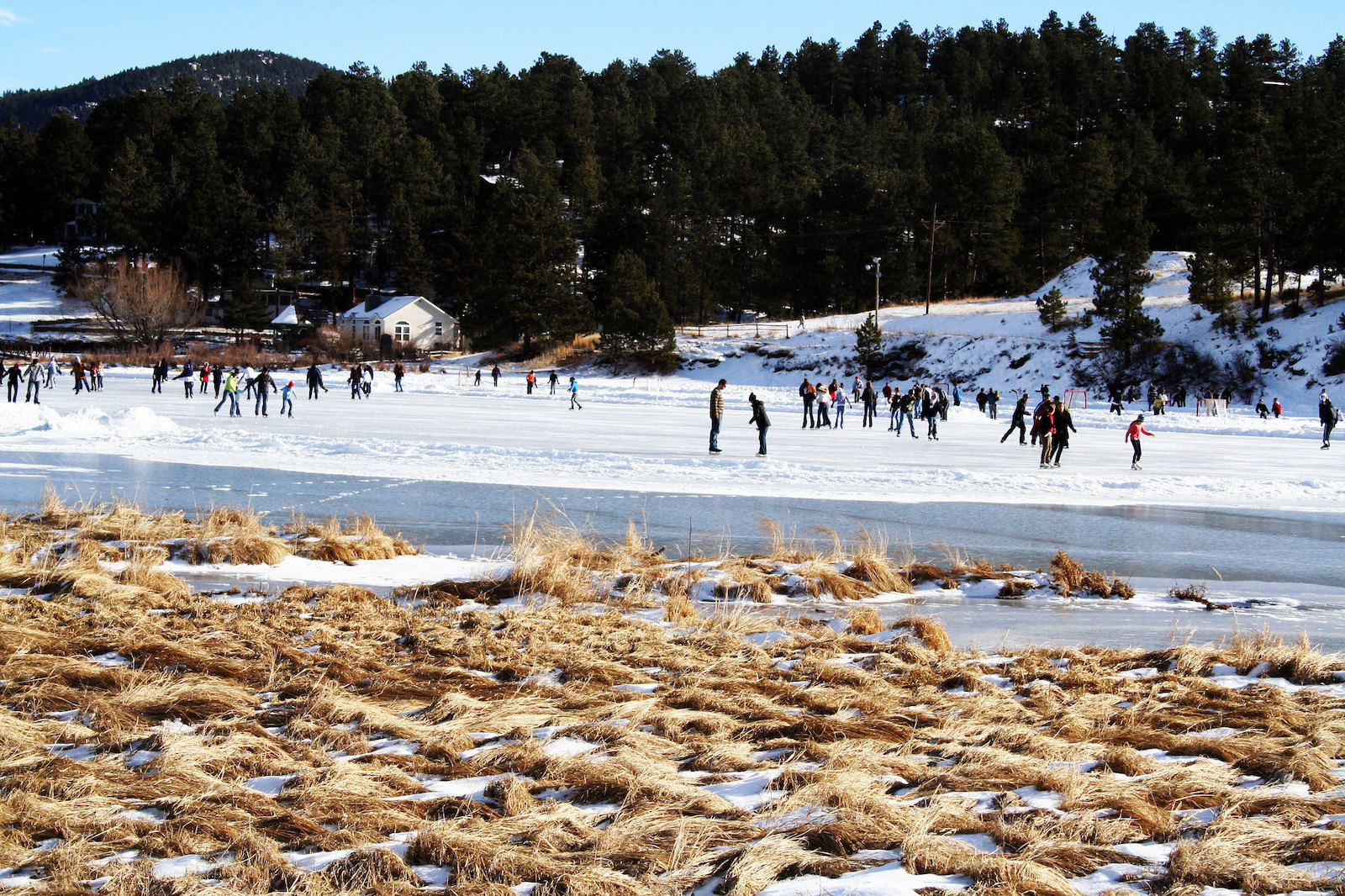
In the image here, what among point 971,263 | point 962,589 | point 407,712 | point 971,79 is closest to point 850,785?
point 407,712

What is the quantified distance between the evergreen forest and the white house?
330 centimetres

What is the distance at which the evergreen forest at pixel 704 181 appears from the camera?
205ft

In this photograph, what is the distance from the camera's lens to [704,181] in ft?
263

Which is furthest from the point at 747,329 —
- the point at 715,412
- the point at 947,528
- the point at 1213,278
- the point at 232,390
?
the point at 947,528

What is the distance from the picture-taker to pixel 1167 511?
46.1 feet

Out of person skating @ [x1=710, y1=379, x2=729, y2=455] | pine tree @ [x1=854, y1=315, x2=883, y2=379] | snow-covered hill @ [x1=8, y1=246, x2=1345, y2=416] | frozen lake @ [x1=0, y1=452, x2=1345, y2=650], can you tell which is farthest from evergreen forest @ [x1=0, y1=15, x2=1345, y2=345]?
frozen lake @ [x1=0, y1=452, x2=1345, y2=650]

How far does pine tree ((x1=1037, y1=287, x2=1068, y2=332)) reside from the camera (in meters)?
55.9

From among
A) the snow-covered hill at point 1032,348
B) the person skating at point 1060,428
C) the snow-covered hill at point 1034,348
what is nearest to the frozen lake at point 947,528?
the person skating at point 1060,428

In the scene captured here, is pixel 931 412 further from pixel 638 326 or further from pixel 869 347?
pixel 638 326

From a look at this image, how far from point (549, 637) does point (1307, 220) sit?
51530 mm

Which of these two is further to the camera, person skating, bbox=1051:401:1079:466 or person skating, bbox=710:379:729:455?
person skating, bbox=710:379:729:455

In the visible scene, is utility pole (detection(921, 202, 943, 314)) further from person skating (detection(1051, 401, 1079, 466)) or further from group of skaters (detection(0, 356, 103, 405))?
person skating (detection(1051, 401, 1079, 466))

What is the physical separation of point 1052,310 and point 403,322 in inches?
1709

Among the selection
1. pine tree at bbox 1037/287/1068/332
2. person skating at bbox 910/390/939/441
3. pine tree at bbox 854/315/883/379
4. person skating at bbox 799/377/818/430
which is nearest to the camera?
person skating at bbox 910/390/939/441
